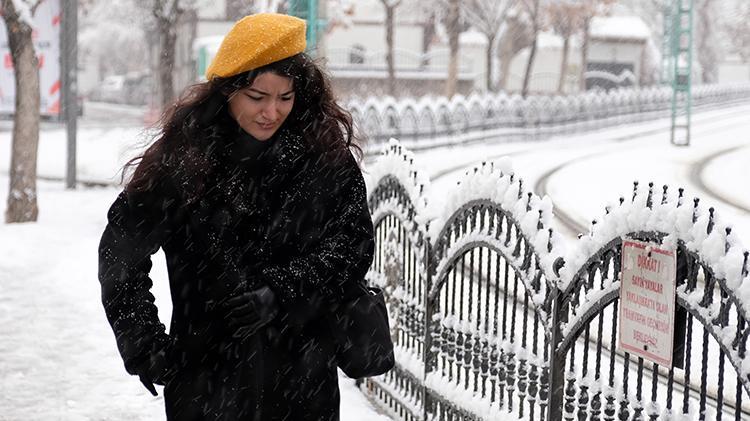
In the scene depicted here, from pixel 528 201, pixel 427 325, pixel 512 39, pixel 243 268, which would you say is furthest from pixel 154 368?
pixel 512 39

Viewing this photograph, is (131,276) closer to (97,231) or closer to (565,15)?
(97,231)

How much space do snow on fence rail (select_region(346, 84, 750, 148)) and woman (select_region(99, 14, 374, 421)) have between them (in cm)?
1969

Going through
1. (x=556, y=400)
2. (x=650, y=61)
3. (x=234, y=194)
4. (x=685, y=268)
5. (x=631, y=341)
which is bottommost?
(x=556, y=400)

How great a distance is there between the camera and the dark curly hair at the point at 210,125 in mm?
2869

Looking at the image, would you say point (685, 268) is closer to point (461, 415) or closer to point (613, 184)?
point (461, 415)

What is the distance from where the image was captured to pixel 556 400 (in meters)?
3.89

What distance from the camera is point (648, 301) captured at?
3.28 metres

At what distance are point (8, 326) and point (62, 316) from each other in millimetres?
516

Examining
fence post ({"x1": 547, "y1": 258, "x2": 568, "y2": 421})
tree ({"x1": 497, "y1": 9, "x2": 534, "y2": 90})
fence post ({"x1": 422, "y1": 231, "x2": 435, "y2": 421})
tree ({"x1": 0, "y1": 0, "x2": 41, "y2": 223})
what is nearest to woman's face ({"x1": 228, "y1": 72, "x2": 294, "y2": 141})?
fence post ({"x1": 547, "y1": 258, "x2": 568, "y2": 421})

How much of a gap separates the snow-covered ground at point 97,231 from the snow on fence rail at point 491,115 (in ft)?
2.00

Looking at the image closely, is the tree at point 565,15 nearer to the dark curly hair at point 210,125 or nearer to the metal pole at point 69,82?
the metal pole at point 69,82

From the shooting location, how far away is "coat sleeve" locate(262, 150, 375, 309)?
2781mm

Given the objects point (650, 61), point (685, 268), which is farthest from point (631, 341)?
point (650, 61)

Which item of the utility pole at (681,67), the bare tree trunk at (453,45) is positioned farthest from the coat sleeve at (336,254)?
the bare tree trunk at (453,45)
